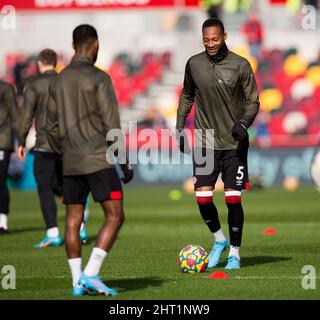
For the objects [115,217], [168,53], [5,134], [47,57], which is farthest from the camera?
[168,53]

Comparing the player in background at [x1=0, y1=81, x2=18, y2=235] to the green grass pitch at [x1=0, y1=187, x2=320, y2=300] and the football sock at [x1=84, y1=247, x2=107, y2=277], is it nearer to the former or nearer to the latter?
the green grass pitch at [x1=0, y1=187, x2=320, y2=300]

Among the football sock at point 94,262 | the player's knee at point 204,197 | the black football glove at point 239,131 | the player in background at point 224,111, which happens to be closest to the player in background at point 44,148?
the player in background at point 224,111

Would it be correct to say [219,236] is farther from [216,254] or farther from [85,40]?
[85,40]

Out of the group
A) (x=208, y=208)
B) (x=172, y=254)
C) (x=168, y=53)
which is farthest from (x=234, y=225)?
(x=168, y=53)

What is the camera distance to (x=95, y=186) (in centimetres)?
759

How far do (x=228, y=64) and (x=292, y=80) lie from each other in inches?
1044

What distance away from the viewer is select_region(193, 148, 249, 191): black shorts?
382 inches

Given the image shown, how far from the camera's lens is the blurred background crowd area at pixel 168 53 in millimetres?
34625

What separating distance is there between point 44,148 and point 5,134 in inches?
92.1

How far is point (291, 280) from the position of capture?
27.8 feet

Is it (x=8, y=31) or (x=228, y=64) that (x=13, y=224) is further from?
(x=8, y=31)

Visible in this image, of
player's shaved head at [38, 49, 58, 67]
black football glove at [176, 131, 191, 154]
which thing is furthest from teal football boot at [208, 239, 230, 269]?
player's shaved head at [38, 49, 58, 67]

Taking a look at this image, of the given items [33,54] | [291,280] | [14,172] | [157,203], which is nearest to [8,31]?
[33,54]

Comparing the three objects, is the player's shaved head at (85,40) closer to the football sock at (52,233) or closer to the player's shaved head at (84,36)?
the player's shaved head at (84,36)
